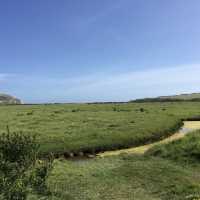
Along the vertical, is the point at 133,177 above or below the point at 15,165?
below

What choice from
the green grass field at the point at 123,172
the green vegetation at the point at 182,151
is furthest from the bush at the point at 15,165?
the green vegetation at the point at 182,151

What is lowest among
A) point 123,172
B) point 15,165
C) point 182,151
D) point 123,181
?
point 123,181

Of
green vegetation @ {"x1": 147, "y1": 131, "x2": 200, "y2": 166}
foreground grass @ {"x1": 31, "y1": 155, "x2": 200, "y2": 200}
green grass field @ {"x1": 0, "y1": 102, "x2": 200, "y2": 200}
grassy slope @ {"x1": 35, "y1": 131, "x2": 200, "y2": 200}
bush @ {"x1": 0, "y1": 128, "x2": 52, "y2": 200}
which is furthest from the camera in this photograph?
green vegetation @ {"x1": 147, "y1": 131, "x2": 200, "y2": 166}

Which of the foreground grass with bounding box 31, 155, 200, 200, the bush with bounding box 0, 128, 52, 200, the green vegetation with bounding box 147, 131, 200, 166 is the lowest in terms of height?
the foreground grass with bounding box 31, 155, 200, 200

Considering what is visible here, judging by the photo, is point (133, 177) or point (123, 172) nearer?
point (133, 177)

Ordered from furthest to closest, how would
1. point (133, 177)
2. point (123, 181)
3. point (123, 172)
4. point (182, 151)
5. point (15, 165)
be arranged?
point (182, 151) < point (123, 172) < point (133, 177) < point (123, 181) < point (15, 165)

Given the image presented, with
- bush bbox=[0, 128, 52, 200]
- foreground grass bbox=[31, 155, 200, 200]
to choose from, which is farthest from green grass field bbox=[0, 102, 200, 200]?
bush bbox=[0, 128, 52, 200]

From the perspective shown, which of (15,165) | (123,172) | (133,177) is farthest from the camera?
(123,172)

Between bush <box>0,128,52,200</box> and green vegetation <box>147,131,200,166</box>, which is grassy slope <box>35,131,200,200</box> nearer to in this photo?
green vegetation <box>147,131,200,166</box>

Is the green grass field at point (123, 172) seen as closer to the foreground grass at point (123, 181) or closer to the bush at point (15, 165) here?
the foreground grass at point (123, 181)

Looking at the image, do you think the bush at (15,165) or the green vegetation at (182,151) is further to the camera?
the green vegetation at (182,151)

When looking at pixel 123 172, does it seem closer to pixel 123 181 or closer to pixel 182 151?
pixel 123 181

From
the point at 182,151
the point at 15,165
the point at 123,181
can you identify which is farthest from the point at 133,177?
the point at 15,165

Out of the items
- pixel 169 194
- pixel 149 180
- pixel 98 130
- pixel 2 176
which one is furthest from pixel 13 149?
pixel 98 130
